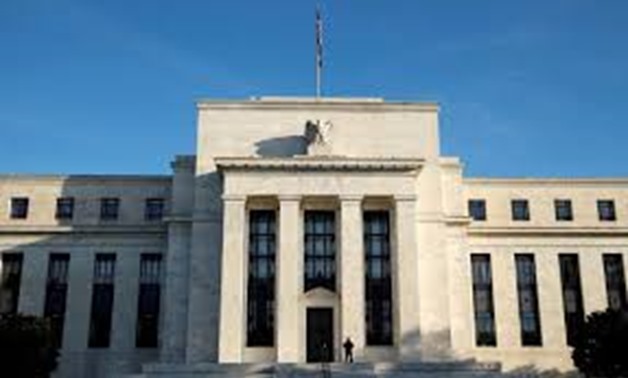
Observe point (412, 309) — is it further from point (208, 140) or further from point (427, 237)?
point (208, 140)

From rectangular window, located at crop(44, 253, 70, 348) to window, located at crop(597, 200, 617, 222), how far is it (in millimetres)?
39251

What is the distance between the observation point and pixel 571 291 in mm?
61156

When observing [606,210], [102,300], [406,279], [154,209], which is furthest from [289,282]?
[606,210]

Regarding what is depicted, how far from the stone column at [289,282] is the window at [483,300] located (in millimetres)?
14397

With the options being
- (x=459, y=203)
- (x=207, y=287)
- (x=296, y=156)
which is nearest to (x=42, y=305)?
(x=207, y=287)

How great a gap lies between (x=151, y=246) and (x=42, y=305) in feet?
28.4

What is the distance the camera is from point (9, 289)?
6072 cm


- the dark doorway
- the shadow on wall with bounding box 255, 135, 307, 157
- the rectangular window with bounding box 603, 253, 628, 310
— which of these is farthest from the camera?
the rectangular window with bounding box 603, 253, 628, 310

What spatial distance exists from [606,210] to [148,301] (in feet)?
113

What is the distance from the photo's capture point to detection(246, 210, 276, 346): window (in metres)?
53.4

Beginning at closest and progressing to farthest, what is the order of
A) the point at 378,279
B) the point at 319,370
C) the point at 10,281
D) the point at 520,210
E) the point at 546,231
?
1. the point at 319,370
2. the point at 378,279
3. the point at 10,281
4. the point at 546,231
5. the point at 520,210

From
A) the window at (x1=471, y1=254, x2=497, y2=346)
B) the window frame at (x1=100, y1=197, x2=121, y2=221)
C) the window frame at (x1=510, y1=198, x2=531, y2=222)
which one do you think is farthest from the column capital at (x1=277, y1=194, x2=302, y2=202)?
the window frame at (x1=510, y1=198, x2=531, y2=222)

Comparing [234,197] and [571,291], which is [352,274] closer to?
[234,197]

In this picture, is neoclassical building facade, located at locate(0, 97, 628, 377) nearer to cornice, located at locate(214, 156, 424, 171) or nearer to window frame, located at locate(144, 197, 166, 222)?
cornice, located at locate(214, 156, 424, 171)
